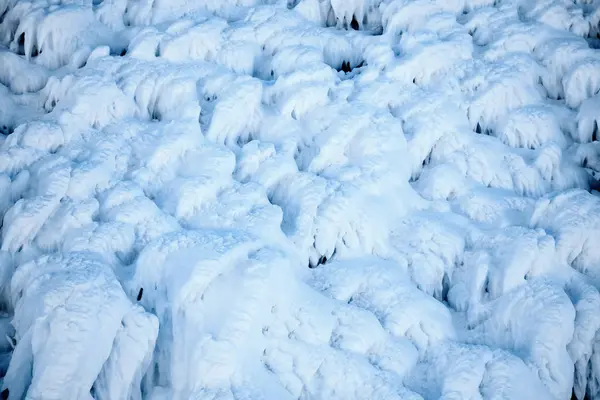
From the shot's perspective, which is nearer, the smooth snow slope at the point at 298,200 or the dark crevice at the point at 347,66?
the smooth snow slope at the point at 298,200

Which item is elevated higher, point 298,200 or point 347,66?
point 347,66

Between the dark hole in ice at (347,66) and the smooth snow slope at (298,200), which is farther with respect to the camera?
the dark hole in ice at (347,66)

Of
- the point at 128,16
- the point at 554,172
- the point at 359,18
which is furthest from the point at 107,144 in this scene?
the point at 554,172

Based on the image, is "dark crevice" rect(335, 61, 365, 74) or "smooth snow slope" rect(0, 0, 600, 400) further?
"dark crevice" rect(335, 61, 365, 74)

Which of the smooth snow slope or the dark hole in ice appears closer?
the smooth snow slope

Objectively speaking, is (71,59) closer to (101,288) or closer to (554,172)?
(101,288)

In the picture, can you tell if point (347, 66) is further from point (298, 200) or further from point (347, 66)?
point (298, 200)

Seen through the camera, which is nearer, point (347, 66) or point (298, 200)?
point (298, 200)

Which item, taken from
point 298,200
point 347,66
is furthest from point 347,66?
point 298,200
